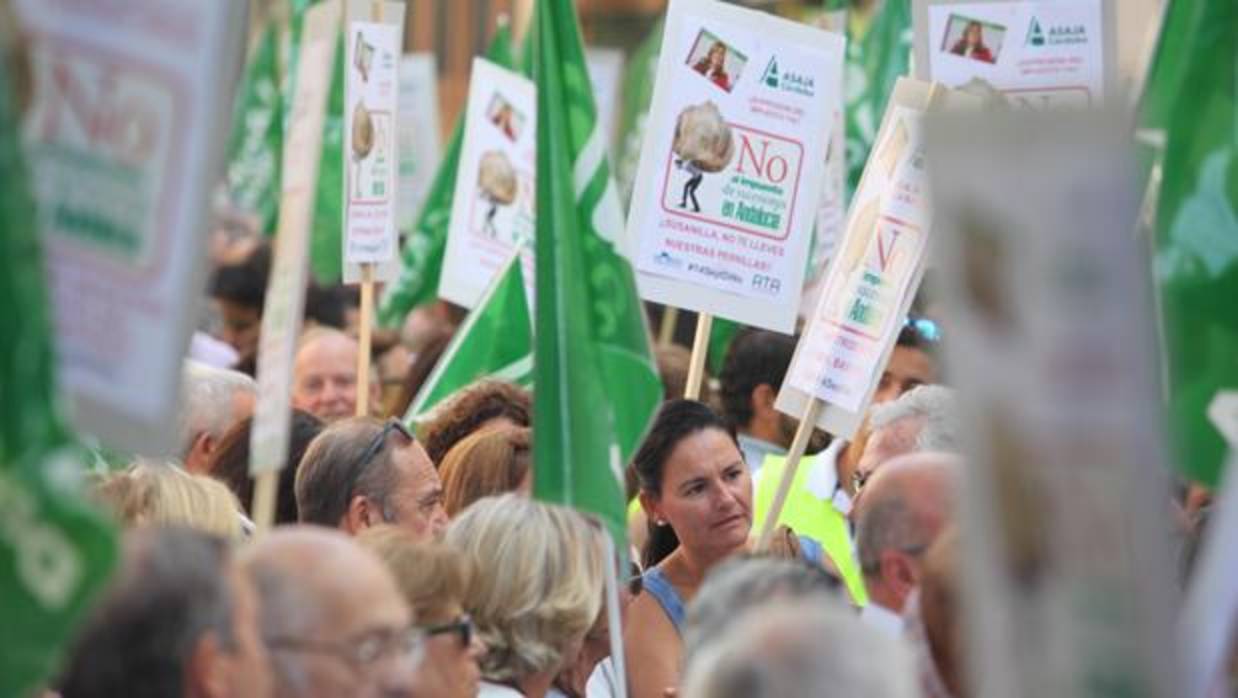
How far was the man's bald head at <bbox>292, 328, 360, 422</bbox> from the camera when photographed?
11055 millimetres

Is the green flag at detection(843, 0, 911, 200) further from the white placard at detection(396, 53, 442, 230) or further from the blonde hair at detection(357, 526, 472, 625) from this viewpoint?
the blonde hair at detection(357, 526, 472, 625)

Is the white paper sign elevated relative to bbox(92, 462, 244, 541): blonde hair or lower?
elevated

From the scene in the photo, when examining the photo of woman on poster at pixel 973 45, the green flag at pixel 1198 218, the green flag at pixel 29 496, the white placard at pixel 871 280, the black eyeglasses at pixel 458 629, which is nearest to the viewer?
the green flag at pixel 29 496

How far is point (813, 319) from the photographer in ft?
26.2

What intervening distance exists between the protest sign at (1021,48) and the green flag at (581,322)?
6.72ft

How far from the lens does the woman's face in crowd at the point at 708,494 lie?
8.03 meters

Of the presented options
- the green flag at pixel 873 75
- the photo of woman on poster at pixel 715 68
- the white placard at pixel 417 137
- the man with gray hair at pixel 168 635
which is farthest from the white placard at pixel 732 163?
the white placard at pixel 417 137

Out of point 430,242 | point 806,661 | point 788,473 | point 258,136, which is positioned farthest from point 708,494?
point 258,136

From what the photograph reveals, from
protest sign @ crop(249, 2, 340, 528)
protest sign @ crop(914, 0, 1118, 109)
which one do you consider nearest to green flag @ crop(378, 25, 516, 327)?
protest sign @ crop(914, 0, 1118, 109)

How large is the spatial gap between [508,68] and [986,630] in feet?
27.9

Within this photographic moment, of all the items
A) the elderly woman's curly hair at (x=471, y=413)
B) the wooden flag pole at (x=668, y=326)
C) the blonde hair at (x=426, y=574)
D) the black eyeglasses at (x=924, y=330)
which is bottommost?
the wooden flag pole at (x=668, y=326)

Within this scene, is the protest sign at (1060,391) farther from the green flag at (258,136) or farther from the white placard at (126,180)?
the green flag at (258,136)

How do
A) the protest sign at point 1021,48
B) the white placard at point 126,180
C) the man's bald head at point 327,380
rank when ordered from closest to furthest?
the white placard at point 126,180 < the protest sign at point 1021,48 < the man's bald head at point 327,380

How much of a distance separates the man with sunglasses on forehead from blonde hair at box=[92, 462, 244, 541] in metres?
0.88
